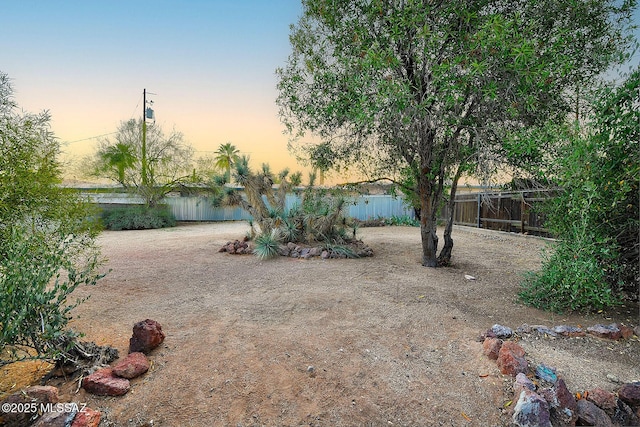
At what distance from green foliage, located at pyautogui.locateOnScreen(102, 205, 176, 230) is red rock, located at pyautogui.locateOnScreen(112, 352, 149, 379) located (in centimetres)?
1332

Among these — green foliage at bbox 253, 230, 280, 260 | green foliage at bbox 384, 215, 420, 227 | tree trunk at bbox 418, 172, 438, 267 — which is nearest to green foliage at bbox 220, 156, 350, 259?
green foliage at bbox 253, 230, 280, 260

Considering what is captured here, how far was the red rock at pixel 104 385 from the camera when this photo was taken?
212cm

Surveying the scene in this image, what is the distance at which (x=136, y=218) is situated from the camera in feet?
48.0

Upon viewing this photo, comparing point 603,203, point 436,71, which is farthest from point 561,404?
point 436,71

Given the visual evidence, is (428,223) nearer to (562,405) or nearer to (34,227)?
(562,405)

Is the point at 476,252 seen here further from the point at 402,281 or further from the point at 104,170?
the point at 104,170

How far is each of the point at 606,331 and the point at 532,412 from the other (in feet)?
5.73

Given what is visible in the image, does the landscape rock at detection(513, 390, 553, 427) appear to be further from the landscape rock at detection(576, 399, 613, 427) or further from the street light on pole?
the street light on pole

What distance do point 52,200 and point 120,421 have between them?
8.20ft

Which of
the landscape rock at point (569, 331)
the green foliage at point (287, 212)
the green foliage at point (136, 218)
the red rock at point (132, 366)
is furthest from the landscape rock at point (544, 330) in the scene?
the green foliage at point (136, 218)

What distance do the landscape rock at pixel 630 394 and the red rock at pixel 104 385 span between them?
3.14m

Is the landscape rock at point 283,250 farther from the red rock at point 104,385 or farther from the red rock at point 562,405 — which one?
the red rock at point 562,405

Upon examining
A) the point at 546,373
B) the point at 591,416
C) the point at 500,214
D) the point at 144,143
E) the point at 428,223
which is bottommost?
the point at 591,416

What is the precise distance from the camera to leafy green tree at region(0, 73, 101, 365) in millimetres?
2068
